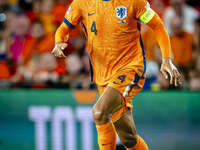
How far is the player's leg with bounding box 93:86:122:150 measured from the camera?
2246mm

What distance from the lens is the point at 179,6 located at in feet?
16.9

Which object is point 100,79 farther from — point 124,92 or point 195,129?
point 195,129

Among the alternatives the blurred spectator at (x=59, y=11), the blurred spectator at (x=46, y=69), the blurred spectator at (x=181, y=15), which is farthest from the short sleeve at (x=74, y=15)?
the blurred spectator at (x=59, y=11)

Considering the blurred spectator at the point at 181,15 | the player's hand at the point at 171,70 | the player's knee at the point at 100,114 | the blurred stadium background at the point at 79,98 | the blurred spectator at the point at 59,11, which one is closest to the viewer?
the player's knee at the point at 100,114

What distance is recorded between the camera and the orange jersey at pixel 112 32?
253cm

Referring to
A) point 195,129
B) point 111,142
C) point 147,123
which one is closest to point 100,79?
point 111,142

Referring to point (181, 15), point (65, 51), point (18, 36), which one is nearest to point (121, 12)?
point (65, 51)

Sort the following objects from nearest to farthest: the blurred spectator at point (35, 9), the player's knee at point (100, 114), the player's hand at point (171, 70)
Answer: the player's knee at point (100, 114) → the player's hand at point (171, 70) → the blurred spectator at point (35, 9)

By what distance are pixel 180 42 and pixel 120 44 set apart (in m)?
2.65

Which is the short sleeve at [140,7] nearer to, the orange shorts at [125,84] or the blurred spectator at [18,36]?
the orange shorts at [125,84]

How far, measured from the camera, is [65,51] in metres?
5.21

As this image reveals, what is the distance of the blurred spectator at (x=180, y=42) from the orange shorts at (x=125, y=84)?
2458 mm

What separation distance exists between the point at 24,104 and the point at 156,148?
7.03 ft

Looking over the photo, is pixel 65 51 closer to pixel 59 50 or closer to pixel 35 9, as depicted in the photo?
pixel 35 9
